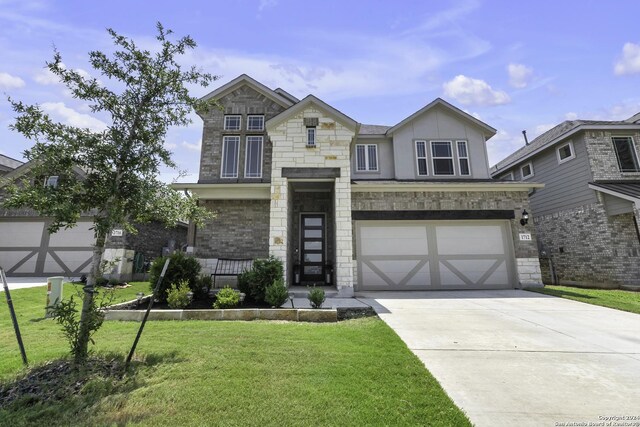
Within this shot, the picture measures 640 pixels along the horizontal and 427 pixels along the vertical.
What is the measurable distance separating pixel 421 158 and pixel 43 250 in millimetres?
18151

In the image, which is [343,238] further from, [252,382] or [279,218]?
[252,382]

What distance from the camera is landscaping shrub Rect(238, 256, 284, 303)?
7.43 meters

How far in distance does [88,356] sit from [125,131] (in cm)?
301

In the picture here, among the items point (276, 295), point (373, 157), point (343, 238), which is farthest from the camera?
point (373, 157)

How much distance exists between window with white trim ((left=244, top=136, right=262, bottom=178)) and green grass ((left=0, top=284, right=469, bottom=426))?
7.73m

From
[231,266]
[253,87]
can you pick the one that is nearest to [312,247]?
[231,266]

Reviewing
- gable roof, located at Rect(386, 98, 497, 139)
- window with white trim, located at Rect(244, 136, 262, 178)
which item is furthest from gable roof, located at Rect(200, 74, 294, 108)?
gable roof, located at Rect(386, 98, 497, 139)

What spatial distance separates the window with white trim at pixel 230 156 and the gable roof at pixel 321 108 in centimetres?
286

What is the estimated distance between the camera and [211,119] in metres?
12.1


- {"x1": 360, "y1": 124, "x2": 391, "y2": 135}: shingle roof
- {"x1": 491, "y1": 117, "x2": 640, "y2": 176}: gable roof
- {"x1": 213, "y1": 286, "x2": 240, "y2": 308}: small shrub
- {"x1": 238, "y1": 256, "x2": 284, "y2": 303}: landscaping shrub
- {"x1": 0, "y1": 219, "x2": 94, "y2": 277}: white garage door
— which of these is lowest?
{"x1": 213, "y1": 286, "x2": 240, "y2": 308}: small shrub

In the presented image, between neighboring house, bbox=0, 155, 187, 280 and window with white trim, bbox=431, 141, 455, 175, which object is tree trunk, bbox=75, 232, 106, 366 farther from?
window with white trim, bbox=431, 141, 455, 175

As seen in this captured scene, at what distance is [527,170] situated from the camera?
14.9m

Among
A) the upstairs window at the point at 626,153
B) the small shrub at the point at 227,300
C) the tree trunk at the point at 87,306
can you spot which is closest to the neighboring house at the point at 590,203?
the upstairs window at the point at 626,153

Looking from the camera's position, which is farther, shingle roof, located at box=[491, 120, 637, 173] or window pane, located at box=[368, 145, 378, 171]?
window pane, located at box=[368, 145, 378, 171]
